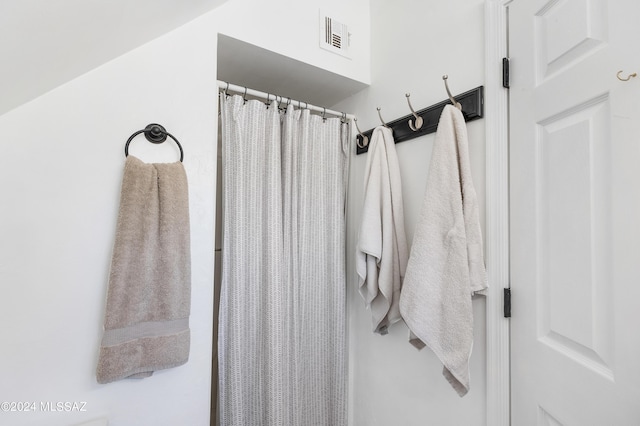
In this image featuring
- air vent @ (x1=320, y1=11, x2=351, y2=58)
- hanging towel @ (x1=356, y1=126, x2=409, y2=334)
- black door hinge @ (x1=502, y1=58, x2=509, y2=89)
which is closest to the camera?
black door hinge @ (x1=502, y1=58, x2=509, y2=89)

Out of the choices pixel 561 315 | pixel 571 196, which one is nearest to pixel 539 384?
pixel 561 315

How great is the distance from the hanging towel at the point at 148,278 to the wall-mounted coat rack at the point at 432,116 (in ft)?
3.10

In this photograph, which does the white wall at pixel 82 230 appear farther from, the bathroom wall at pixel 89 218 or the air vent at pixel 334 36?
the air vent at pixel 334 36

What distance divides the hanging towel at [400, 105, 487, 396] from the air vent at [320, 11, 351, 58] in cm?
72

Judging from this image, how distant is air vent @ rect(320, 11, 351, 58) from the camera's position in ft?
4.25

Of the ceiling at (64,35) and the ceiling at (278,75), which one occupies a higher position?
the ceiling at (278,75)

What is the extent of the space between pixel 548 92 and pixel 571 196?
0.99 ft

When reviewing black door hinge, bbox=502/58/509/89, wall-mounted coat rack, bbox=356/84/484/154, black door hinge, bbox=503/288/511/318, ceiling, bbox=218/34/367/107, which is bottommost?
black door hinge, bbox=503/288/511/318

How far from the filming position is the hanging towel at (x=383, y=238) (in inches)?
43.8

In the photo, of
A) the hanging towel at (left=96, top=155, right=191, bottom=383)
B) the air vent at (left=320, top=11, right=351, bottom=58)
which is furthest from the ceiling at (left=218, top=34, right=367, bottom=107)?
the hanging towel at (left=96, top=155, right=191, bottom=383)

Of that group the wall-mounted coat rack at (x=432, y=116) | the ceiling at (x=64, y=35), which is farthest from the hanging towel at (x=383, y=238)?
the ceiling at (x=64, y=35)

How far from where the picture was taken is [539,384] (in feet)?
2.43

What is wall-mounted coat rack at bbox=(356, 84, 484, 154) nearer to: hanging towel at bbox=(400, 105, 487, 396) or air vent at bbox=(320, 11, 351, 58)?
hanging towel at bbox=(400, 105, 487, 396)

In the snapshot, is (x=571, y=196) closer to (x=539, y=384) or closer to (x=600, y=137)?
(x=600, y=137)
